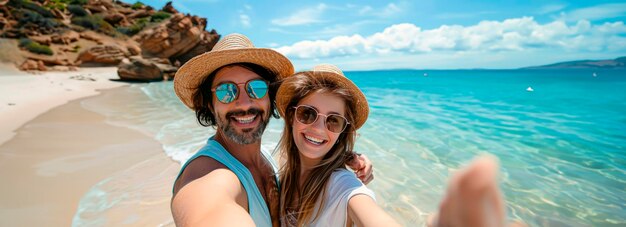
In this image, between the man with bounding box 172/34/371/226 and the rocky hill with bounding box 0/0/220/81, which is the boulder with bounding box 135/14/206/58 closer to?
the rocky hill with bounding box 0/0/220/81

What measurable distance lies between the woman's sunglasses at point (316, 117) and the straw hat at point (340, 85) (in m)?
0.12

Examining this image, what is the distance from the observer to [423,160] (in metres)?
6.11

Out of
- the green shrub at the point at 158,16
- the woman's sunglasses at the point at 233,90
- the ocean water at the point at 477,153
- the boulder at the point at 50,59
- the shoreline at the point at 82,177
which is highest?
the green shrub at the point at 158,16

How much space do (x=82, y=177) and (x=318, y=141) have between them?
401 cm

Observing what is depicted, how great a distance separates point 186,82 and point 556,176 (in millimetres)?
6385

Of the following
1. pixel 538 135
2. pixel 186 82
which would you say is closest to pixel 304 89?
pixel 186 82

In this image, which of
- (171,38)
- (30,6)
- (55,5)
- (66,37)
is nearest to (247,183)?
(171,38)

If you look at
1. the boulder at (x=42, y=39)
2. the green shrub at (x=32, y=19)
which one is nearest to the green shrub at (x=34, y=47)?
the boulder at (x=42, y=39)

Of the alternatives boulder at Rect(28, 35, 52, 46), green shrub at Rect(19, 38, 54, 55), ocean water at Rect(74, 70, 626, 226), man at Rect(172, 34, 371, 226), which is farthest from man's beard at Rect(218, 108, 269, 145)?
boulder at Rect(28, 35, 52, 46)

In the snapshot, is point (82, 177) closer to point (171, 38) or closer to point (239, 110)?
point (239, 110)

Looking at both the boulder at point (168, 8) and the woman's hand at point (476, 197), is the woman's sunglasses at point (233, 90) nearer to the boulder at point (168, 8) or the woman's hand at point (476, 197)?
the woman's hand at point (476, 197)

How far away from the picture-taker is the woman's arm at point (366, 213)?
1.42 m

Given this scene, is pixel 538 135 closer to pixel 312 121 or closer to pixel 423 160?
pixel 423 160

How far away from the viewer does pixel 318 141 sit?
2.06 m
